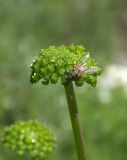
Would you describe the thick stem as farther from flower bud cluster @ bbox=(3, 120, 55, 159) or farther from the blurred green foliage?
the blurred green foliage

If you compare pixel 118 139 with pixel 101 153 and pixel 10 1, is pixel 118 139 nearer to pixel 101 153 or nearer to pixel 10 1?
pixel 101 153

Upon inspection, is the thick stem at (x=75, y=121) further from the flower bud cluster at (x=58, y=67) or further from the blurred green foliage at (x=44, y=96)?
the blurred green foliage at (x=44, y=96)

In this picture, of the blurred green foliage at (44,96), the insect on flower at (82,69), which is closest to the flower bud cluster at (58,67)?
the insect on flower at (82,69)

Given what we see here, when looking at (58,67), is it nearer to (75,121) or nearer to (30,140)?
(75,121)

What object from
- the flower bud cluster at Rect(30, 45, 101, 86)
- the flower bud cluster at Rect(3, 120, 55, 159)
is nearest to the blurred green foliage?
the flower bud cluster at Rect(3, 120, 55, 159)

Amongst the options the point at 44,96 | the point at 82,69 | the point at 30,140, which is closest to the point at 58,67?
the point at 82,69

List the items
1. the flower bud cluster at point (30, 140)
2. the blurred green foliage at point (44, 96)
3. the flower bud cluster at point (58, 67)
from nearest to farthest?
the flower bud cluster at point (58, 67)
the flower bud cluster at point (30, 140)
the blurred green foliage at point (44, 96)

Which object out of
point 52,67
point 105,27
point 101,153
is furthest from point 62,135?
point 52,67
